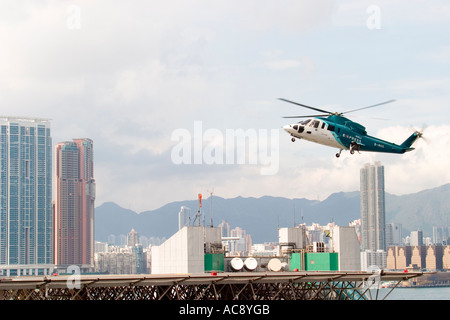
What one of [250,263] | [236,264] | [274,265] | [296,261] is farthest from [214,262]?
[296,261]

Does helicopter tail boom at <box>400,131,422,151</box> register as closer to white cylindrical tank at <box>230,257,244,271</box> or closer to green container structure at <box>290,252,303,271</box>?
white cylindrical tank at <box>230,257,244,271</box>

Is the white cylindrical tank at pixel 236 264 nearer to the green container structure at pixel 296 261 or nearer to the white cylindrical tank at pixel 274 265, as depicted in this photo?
the white cylindrical tank at pixel 274 265

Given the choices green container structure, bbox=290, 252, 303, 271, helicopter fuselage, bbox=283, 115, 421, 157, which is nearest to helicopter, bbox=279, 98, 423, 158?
helicopter fuselage, bbox=283, 115, 421, 157

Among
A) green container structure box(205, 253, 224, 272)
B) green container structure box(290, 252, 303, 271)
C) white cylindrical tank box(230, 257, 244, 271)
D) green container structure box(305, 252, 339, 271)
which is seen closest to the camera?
white cylindrical tank box(230, 257, 244, 271)

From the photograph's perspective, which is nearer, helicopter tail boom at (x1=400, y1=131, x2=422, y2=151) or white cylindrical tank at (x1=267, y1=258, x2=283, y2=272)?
helicopter tail boom at (x1=400, y1=131, x2=422, y2=151)
